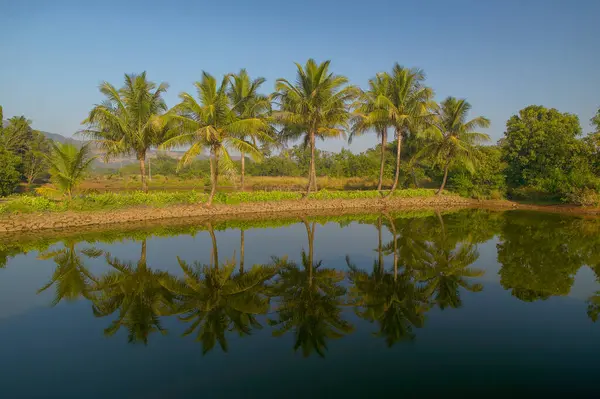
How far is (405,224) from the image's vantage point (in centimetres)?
1886

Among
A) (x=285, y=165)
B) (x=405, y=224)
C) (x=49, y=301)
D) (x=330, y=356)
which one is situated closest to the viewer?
(x=330, y=356)

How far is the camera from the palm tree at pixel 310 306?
262 inches

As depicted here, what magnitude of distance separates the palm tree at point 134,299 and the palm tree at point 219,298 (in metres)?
0.34

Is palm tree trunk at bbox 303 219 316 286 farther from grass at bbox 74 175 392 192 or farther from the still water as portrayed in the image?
grass at bbox 74 175 392 192

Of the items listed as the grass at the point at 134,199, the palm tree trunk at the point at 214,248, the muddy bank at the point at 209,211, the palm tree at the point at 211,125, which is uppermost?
the palm tree at the point at 211,125

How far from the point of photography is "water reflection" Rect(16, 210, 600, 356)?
7.07 meters

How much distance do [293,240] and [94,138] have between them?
15.3m

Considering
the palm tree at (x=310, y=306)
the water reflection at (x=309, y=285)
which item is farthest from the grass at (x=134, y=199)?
the palm tree at (x=310, y=306)

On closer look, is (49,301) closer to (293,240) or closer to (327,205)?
(293,240)

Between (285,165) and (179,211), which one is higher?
(285,165)

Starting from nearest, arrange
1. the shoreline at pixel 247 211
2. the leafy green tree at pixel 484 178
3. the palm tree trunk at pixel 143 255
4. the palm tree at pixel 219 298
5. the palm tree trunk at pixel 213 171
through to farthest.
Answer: the palm tree at pixel 219 298 → the palm tree trunk at pixel 143 255 → the shoreline at pixel 247 211 → the palm tree trunk at pixel 213 171 → the leafy green tree at pixel 484 178

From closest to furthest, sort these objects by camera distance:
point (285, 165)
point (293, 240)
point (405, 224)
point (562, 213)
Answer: point (293, 240) < point (405, 224) < point (562, 213) < point (285, 165)

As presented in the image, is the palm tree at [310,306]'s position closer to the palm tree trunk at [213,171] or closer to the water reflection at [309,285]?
the water reflection at [309,285]

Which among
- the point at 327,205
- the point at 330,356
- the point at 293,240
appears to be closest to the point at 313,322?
the point at 330,356
